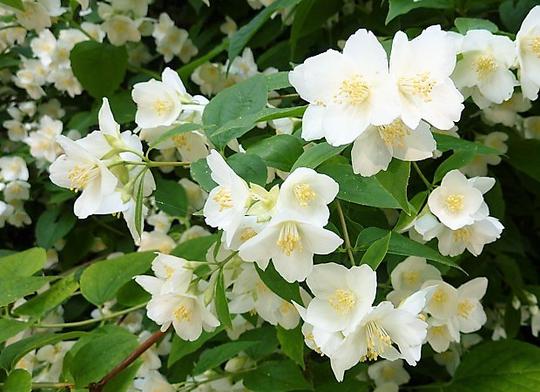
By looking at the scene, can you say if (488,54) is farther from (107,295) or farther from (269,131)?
(107,295)

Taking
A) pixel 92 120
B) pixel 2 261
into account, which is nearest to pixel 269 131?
pixel 2 261

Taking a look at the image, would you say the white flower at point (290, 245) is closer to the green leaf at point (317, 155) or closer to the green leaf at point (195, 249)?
the green leaf at point (317, 155)

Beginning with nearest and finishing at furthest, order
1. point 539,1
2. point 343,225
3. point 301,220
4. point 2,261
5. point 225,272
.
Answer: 1. point 301,220
2. point 343,225
3. point 225,272
4. point 2,261
5. point 539,1

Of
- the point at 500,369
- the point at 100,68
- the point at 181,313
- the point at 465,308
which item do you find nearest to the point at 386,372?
the point at 500,369

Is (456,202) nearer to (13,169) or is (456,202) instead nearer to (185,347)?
(185,347)

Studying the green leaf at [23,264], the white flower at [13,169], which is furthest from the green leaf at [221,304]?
the white flower at [13,169]

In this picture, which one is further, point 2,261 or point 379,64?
point 2,261
